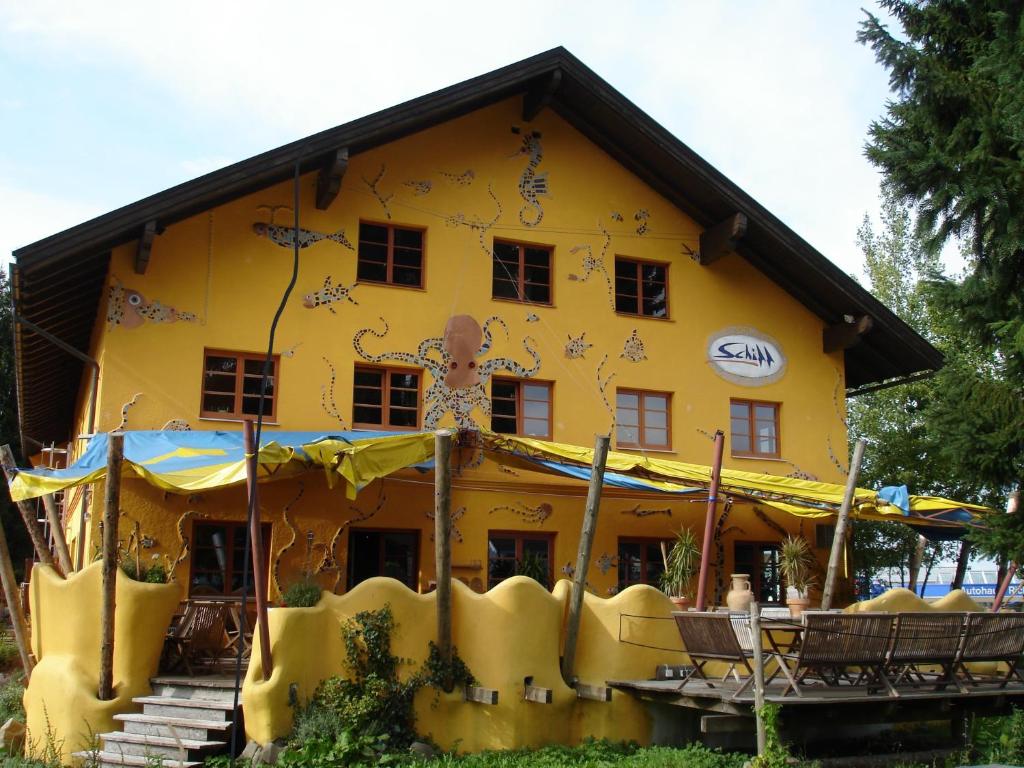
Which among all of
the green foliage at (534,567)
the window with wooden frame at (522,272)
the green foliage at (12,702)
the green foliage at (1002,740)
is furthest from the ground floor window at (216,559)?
the green foliage at (1002,740)

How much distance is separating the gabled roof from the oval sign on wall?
1151 mm

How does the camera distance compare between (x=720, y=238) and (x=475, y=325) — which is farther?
(x=720, y=238)

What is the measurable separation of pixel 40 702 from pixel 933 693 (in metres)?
9.46

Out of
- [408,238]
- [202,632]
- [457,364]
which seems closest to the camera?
[202,632]

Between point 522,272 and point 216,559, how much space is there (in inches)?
246

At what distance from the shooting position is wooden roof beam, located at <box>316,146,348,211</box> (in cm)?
1419

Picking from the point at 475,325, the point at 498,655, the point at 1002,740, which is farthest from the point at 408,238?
the point at 1002,740

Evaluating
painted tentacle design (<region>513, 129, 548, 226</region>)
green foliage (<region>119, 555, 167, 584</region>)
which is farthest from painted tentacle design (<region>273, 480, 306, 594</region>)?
painted tentacle design (<region>513, 129, 548, 226</region>)

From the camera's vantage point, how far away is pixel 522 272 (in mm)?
16234

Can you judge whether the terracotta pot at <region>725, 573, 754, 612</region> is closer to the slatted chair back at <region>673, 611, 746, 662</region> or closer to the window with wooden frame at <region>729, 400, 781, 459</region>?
the slatted chair back at <region>673, 611, 746, 662</region>

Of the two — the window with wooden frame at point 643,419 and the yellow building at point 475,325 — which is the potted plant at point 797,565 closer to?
the yellow building at point 475,325

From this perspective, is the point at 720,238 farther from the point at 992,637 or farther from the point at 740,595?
the point at 992,637

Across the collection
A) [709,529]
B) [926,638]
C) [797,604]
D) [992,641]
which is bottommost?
[992,641]

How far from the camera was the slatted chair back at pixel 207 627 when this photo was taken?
11.9 metres
